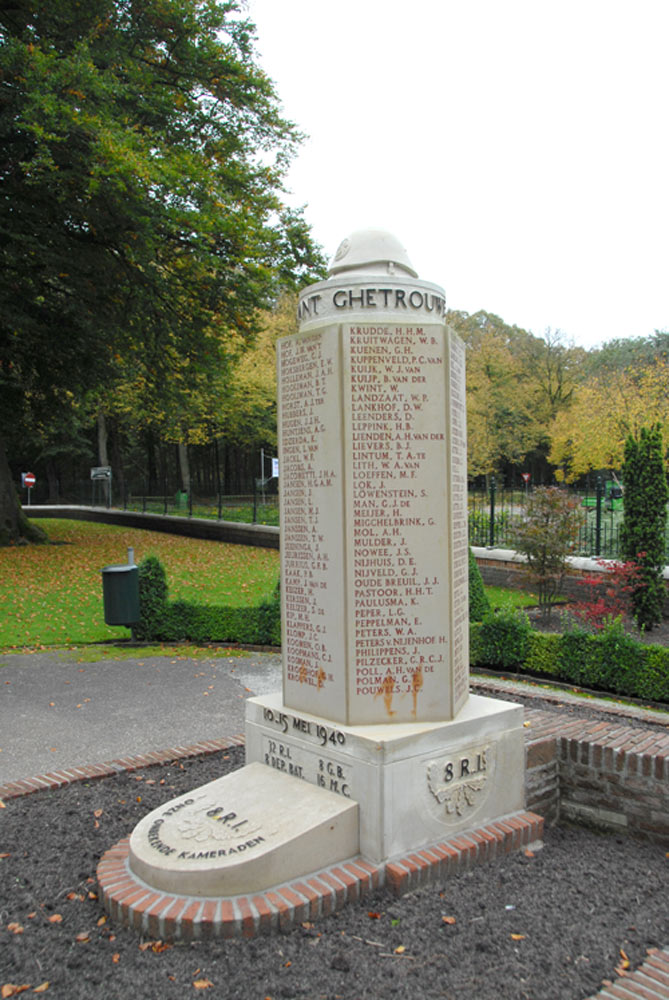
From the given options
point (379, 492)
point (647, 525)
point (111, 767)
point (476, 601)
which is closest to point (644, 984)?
point (379, 492)

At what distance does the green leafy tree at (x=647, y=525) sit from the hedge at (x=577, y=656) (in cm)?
274

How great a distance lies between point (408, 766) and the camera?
4270 mm

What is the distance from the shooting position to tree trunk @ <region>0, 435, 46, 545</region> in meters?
22.3

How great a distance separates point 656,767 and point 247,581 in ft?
41.4

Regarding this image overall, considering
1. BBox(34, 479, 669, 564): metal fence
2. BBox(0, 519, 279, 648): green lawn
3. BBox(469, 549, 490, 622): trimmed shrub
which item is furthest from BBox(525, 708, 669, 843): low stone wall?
BBox(34, 479, 669, 564): metal fence

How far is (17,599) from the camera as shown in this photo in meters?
14.6

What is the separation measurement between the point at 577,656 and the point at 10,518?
746 inches

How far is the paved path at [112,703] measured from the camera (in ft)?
21.5

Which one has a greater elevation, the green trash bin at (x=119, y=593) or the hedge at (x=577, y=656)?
A: the green trash bin at (x=119, y=593)

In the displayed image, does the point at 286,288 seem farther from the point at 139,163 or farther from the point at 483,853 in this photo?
the point at 483,853

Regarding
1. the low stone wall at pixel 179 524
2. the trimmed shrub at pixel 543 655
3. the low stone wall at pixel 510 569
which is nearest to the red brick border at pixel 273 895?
the trimmed shrub at pixel 543 655

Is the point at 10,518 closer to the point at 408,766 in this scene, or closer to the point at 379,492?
the point at 379,492

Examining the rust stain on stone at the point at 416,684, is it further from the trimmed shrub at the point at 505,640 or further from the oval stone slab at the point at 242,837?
the trimmed shrub at the point at 505,640

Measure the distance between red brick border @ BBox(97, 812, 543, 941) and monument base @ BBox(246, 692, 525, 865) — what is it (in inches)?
5.1
